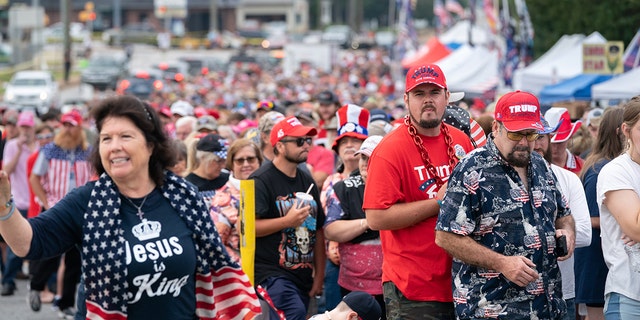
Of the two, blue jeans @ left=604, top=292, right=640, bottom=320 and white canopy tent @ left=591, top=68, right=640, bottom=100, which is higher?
white canopy tent @ left=591, top=68, right=640, bottom=100

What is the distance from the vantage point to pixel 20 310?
11.8 m

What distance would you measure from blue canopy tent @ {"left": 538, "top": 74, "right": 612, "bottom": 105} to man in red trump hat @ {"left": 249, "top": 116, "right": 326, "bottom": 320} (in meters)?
11.5

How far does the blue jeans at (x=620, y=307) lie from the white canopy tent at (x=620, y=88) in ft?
35.2

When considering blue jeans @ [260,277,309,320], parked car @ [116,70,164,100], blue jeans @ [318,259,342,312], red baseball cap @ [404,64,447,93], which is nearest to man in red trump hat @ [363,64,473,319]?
red baseball cap @ [404,64,447,93]

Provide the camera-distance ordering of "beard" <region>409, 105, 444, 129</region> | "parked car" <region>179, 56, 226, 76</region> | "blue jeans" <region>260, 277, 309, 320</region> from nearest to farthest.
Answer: "beard" <region>409, 105, 444, 129</region> → "blue jeans" <region>260, 277, 309, 320</region> → "parked car" <region>179, 56, 226, 76</region>

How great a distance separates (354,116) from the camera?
351 inches

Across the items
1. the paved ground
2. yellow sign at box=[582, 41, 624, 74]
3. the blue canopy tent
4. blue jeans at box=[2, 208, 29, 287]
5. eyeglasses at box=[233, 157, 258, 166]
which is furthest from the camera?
the blue canopy tent

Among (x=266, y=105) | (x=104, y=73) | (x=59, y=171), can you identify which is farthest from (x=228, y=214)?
(x=104, y=73)

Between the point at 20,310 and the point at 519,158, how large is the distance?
7672 mm

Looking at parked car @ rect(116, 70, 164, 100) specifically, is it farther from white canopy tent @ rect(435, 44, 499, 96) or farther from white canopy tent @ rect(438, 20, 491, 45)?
white canopy tent @ rect(435, 44, 499, 96)

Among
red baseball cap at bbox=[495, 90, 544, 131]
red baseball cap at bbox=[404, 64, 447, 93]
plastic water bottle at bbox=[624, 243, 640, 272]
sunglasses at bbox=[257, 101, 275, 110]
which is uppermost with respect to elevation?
red baseball cap at bbox=[404, 64, 447, 93]

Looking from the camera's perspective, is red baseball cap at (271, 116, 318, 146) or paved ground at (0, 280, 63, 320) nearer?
red baseball cap at (271, 116, 318, 146)

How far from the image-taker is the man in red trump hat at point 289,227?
7613mm

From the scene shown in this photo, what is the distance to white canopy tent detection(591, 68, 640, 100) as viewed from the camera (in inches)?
658
